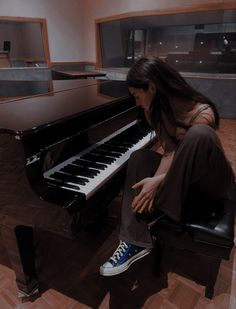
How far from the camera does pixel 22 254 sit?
3.65ft

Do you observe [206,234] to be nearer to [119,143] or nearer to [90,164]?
[90,164]

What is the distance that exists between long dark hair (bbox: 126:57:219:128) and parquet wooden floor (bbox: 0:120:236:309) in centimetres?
90

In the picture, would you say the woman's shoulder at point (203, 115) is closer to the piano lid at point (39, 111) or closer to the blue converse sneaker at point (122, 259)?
the piano lid at point (39, 111)

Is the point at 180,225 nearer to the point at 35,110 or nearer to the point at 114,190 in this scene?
the point at 114,190

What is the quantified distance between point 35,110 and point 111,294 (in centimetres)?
104

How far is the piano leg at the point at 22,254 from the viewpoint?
1061 mm

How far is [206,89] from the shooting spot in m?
4.38

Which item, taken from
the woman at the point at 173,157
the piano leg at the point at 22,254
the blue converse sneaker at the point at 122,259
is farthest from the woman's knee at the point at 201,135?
the piano leg at the point at 22,254

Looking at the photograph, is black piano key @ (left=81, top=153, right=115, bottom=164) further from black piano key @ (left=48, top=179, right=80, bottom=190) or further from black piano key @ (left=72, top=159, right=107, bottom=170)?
black piano key @ (left=48, top=179, right=80, bottom=190)

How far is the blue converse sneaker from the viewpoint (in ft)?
3.78

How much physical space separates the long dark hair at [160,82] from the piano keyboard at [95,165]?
351 mm

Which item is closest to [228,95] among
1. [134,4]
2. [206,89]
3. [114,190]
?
[206,89]

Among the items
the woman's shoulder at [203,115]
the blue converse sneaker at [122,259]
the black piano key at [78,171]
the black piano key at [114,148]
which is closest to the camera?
the woman's shoulder at [203,115]

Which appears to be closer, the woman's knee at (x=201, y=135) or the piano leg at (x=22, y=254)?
the woman's knee at (x=201, y=135)
